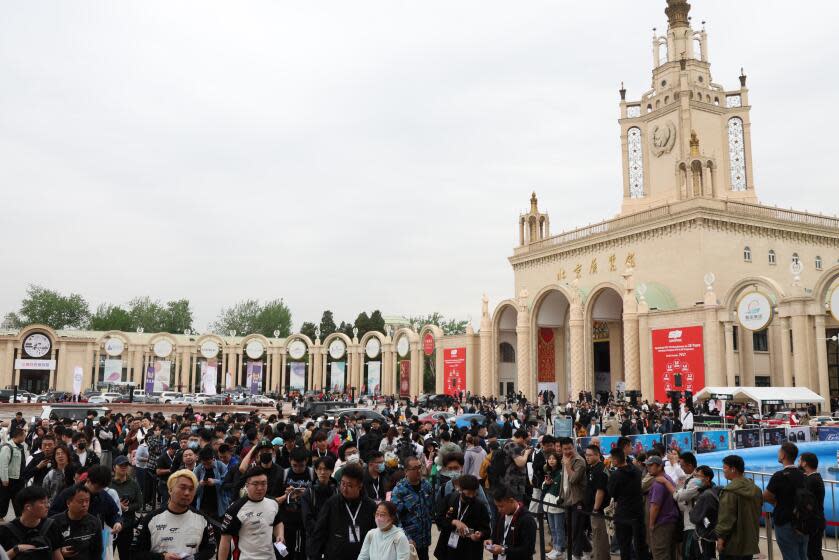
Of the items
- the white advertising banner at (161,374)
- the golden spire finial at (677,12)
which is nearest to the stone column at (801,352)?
the golden spire finial at (677,12)

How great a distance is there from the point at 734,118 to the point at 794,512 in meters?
45.9

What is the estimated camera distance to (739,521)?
734 cm

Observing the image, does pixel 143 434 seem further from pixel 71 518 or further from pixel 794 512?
pixel 794 512

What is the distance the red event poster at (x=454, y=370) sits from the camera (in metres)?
49.5

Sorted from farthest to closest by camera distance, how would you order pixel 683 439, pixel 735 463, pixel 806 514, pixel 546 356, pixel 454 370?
pixel 454 370 → pixel 546 356 → pixel 683 439 → pixel 806 514 → pixel 735 463

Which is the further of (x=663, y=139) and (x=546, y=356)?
(x=663, y=139)

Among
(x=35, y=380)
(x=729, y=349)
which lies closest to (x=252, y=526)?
(x=729, y=349)

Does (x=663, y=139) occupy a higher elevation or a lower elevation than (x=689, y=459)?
higher

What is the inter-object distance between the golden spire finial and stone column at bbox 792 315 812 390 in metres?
26.4

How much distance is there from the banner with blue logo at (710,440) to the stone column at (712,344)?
1528cm

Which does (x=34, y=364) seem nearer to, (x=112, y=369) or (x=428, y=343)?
(x=112, y=369)

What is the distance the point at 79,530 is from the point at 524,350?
39.2 metres

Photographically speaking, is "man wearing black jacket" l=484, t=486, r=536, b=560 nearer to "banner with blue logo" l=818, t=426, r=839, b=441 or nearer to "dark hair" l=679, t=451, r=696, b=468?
"dark hair" l=679, t=451, r=696, b=468

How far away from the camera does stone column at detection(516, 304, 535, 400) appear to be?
43.9 m
